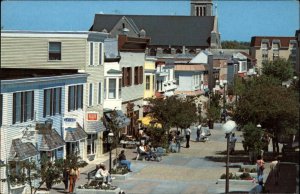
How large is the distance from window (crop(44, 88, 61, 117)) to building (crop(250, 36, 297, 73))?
376 ft

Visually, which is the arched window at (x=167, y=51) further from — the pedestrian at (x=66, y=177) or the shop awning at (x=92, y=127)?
the pedestrian at (x=66, y=177)

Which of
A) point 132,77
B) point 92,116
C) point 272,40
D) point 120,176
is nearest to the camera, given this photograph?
point 120,176

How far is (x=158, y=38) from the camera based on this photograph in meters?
149

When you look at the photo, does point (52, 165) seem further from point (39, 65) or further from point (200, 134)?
point (200, 134)

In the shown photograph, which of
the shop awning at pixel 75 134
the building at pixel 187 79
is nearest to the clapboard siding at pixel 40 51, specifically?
the shop awning at pixel 75 134

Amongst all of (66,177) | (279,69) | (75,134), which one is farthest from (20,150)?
(279,69)

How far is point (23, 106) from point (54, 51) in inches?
381

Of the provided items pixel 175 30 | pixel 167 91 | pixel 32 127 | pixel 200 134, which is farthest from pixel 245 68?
pixel 32 127

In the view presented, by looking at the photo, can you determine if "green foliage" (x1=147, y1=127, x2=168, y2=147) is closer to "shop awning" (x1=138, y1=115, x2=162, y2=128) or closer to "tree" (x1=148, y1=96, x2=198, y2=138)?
"shop awning" (x1=138, y1=115, x2=162, y2=128)

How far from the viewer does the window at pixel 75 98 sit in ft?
125

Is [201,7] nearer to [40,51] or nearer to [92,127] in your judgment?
[92,127]

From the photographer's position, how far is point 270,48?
152 m

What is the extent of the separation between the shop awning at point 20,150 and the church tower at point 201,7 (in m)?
156

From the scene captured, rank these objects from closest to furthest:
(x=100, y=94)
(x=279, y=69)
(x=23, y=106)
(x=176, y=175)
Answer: (x=23, y=106) < (x=176, y=175) < (x=100, y=94) < (x=279, y=69)
